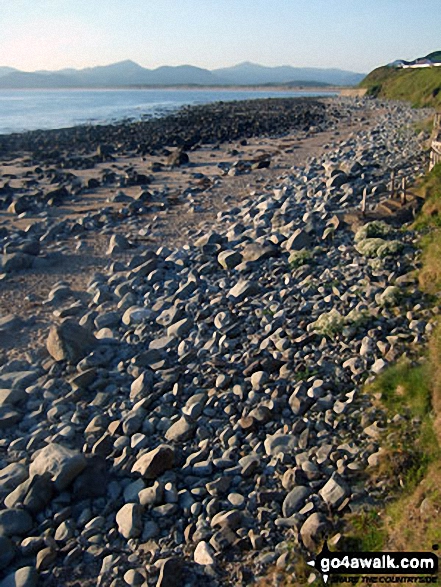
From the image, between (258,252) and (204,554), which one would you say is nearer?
(204,554)

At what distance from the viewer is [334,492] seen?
17.0ft

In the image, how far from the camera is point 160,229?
52.5 feet

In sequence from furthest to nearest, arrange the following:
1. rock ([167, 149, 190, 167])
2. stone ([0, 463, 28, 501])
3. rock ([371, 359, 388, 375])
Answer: rock ([167, 149, 190, 167]), rock ([371, 359, 388, 375]), stone ([0, 463, 28, 501])

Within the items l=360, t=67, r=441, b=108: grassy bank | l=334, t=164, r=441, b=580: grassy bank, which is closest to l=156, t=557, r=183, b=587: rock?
l=334, t=164, r=441, b=580: grassy bank

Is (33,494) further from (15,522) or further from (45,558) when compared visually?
(45,558)

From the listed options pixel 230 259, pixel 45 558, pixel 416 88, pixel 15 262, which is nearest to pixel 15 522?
pixel 45 558

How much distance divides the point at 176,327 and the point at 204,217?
27.5 feet

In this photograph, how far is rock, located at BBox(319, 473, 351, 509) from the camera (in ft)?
16.8

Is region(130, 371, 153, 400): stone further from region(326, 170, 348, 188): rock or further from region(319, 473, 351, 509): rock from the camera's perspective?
region(326, 170, 348, 188): rock

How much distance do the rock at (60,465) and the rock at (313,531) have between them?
2.72m

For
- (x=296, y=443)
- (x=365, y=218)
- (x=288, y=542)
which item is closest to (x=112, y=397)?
(x=296, y=443)

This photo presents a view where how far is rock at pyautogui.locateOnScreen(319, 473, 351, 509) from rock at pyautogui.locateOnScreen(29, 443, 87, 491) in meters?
2.82

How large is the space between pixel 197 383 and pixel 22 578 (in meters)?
3.45

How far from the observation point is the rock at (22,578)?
491cm
